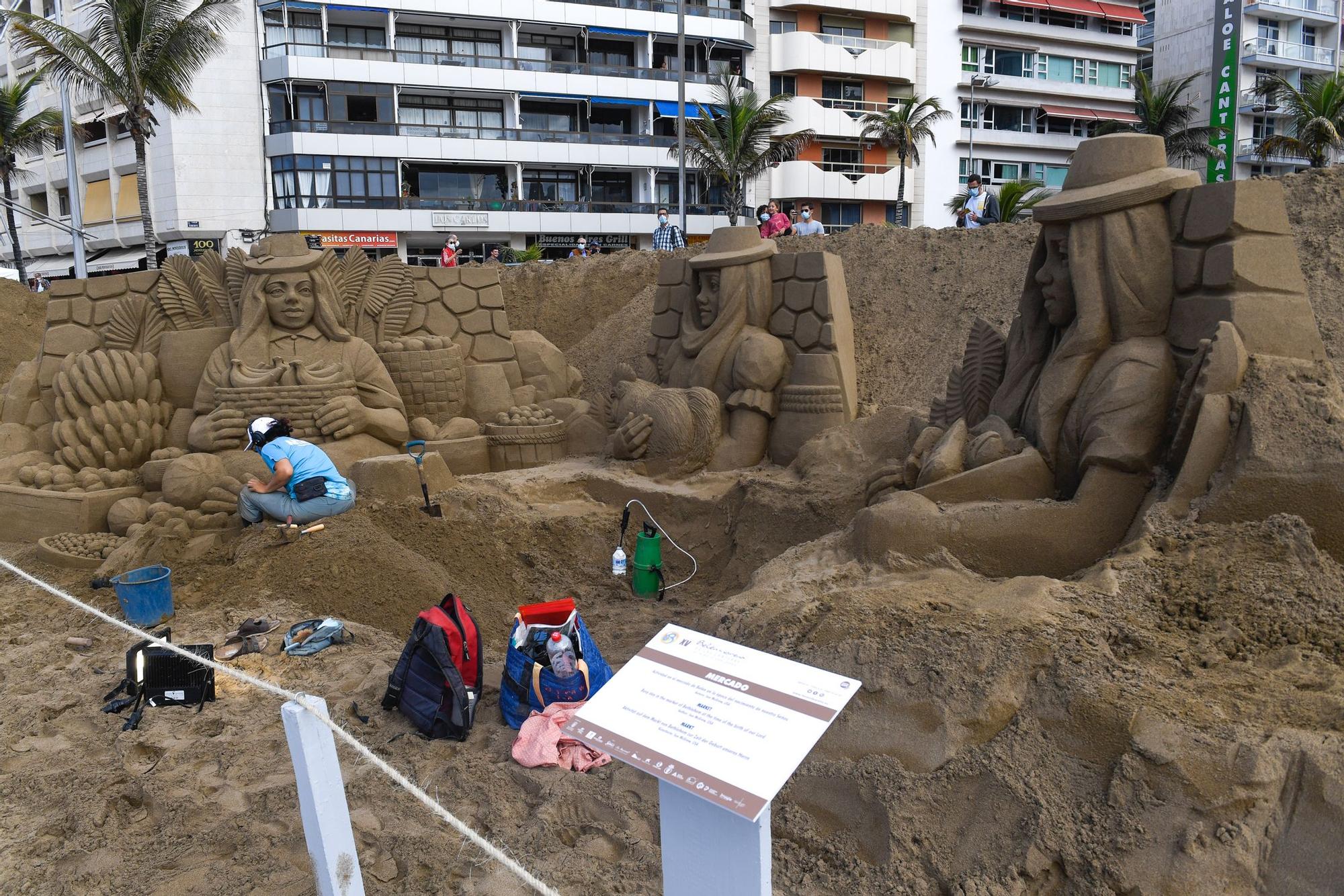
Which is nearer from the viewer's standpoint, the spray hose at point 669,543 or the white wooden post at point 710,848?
the white wooden post at point 710,848

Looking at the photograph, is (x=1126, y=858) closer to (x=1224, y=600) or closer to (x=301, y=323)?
(x=1224, y=600)

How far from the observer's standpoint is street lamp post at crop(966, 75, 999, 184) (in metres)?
26.4

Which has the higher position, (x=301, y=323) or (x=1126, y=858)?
(x=301, y=323)

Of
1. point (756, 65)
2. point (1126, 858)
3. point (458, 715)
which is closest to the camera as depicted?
point (1126, 858)

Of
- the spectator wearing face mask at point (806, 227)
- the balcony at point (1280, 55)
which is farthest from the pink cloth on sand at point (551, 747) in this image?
the balcony at point (1280, 55)

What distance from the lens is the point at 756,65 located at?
84.2ft

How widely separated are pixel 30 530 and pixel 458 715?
448cm

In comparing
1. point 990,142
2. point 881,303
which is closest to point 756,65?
point 990,142

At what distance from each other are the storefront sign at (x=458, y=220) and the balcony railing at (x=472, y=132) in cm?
182

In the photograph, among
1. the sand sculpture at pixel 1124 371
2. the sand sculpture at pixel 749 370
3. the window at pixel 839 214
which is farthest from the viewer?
the window at pixel 839 214

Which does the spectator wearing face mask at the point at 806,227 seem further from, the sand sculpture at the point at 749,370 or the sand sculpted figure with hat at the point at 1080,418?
the sand sculpted figure with hat at the point at 1080,418

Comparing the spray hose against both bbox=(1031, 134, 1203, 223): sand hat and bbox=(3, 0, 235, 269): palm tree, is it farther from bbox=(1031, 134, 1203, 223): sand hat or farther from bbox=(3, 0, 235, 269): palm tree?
bbox=(3, 0, 235, 269): palm tree

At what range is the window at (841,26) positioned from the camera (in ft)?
86.0

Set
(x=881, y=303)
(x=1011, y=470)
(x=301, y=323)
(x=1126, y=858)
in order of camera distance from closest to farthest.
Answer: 1. (x=1126, y=858)
2. (x=1011, y=470)
3. (x=301, y=323)
4. (x=881, y=303)
